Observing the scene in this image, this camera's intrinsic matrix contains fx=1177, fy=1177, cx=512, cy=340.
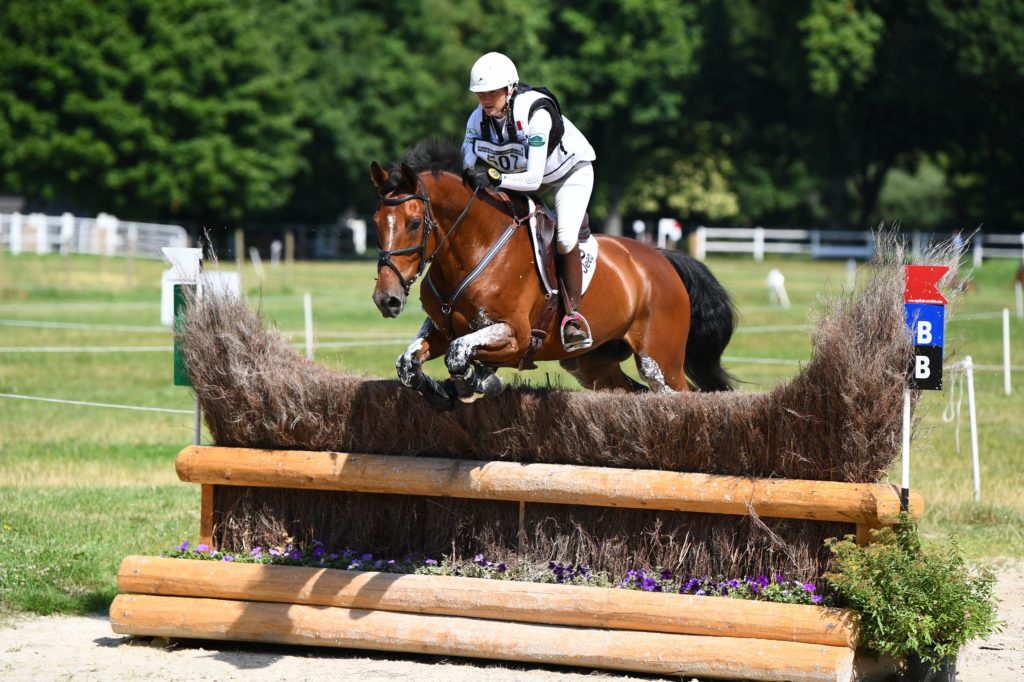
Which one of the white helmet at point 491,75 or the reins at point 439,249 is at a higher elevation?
the white helmet at point 491,75

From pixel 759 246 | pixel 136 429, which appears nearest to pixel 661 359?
pixel 136 429

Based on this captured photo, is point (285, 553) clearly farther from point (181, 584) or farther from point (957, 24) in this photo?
point (957, 24)

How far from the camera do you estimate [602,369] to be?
770 cm

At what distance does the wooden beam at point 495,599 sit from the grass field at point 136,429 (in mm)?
987

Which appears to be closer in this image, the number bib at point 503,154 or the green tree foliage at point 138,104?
the number bib at point 503,154

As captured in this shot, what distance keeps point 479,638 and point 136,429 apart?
7.48 metres

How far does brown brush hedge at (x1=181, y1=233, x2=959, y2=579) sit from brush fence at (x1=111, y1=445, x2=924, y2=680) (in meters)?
0.12

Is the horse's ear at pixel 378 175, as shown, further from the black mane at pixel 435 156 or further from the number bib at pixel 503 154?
the number bib at pixel 503 154

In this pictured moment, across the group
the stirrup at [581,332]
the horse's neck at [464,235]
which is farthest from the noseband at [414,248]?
the stirrup at [581,332]

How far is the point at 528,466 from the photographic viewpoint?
5652 mm

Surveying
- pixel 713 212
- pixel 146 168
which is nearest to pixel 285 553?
pixel 146 168

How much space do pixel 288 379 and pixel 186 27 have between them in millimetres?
38149

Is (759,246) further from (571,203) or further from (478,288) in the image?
(478,288)

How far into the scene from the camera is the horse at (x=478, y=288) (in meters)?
5.64
